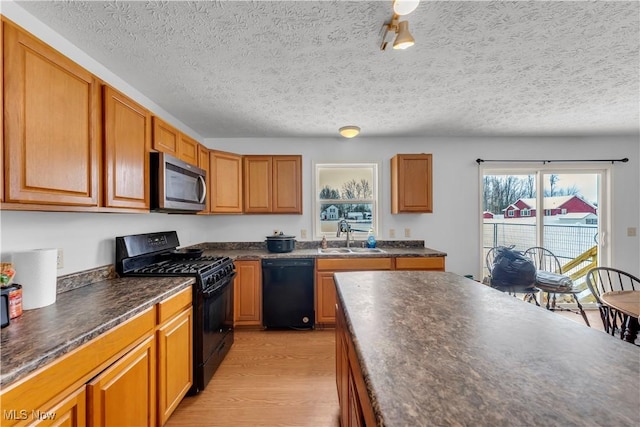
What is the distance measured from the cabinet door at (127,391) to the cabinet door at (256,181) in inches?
79.5

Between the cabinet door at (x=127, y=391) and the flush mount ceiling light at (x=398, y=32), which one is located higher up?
the flush mount ceiling light at (x=398, y=32)

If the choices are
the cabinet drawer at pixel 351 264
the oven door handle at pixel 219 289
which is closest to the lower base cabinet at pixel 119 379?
the oven door handle at pixel 219 289

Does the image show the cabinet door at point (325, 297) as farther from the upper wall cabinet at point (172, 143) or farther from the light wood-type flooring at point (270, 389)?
the upper wall cabinet at point (172, 143)

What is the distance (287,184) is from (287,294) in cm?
134

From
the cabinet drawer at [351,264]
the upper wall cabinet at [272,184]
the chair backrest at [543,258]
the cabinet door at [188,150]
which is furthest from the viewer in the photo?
the chair backrest at [543,258]

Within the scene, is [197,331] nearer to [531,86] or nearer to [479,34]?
[479,34]

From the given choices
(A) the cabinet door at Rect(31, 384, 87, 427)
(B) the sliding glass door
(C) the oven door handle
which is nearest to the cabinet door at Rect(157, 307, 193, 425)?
(C) the oven door handle

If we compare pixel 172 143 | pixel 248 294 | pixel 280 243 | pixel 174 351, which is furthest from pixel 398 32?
pixel 248 294

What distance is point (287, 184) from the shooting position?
332 centimetres

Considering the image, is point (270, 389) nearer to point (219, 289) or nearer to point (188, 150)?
point (219, 289)

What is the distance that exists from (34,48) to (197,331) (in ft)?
5.84

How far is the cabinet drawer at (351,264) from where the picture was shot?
296 centimetres

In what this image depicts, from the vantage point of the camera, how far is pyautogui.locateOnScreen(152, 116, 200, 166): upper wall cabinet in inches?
76.9

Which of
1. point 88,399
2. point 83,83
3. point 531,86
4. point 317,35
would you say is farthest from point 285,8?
point 531,86
